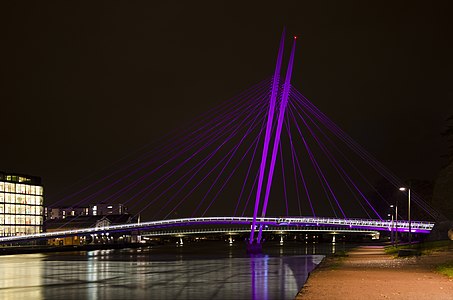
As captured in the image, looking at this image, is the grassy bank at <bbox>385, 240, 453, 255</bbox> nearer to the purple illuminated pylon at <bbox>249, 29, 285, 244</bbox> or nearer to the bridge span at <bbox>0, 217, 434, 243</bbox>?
the purple illuminated pylon at <bbox>249, 29, 285, 244</bbox>

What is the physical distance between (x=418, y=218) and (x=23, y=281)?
243 ft

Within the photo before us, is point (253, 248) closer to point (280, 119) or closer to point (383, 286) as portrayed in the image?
point (280, 119)

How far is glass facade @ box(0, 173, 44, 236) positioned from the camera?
396 ft

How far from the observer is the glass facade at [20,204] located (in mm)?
120812

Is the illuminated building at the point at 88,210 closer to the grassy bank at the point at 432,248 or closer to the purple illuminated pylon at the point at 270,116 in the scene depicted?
the purple illuminated pylon at the point at 270,116

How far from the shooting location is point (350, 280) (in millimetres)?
23797

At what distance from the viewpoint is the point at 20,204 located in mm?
125250

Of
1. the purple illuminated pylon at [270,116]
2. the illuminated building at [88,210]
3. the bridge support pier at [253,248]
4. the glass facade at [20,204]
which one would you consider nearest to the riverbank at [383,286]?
the purple illuminated pylon at [270,116]

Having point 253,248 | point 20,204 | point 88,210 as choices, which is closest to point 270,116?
point 253,248

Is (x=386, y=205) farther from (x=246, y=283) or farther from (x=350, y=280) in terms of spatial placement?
(x=350, y=280)

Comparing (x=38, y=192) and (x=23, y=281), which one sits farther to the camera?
(x=38, y=192)

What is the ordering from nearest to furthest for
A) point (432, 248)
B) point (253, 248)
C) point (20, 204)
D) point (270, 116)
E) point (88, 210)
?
point (432, 248) < point (270, 116) < point (253, 248) < point (20, 204) < point (88, 210)

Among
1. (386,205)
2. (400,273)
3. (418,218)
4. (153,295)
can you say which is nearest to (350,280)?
(400,273)

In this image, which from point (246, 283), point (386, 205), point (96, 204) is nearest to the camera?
point (246, 283)
